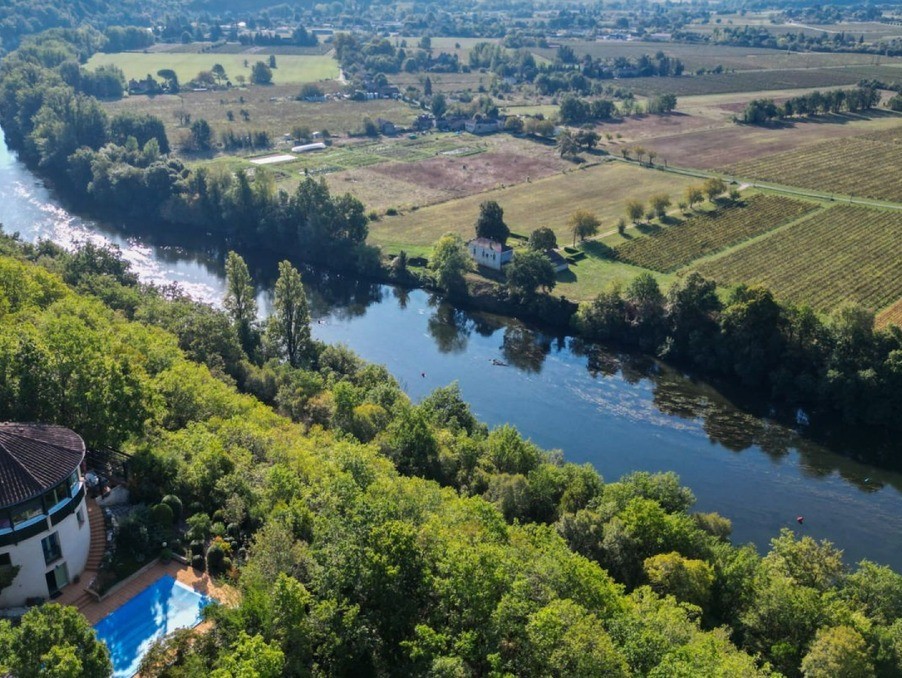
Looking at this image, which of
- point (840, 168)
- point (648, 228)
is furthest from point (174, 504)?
point (840, 168)

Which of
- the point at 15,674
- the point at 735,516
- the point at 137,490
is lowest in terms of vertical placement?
the point at 735,516

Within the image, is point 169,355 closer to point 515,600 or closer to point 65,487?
point 65,487

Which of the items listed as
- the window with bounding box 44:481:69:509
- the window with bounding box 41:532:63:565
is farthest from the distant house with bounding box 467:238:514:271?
the window with bounding box 41:532:63:565

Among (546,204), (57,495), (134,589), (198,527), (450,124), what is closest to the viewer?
(57,495)

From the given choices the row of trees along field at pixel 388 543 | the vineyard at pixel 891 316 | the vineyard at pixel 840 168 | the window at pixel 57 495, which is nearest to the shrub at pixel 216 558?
the row of trees along field at pixel 388 543

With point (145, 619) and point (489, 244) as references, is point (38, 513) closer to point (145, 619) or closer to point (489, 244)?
point (145, 619)

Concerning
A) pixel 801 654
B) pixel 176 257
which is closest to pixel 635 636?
pixel 801 654
